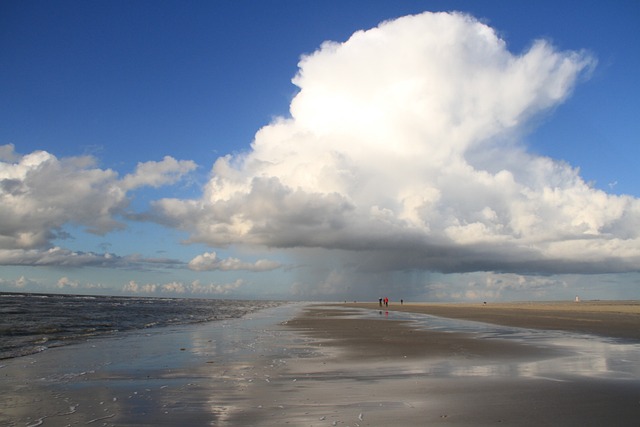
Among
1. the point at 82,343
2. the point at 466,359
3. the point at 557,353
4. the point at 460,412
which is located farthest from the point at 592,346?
the point at 82,343

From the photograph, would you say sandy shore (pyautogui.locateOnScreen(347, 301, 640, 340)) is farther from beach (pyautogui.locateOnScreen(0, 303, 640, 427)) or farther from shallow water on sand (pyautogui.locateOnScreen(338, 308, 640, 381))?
beach (pyautogui.locateOnScreen(0, 303, 640, 427))

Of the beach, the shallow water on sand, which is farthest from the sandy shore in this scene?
the beach

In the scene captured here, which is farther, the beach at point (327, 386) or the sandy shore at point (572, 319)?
the sandy shore at point (572, 319)

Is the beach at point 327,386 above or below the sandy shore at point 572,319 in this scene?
above

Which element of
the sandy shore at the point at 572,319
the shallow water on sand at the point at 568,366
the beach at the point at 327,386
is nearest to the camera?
the beach at the point at 327,386

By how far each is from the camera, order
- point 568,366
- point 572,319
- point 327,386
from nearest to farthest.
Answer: point 327,386, point 568,366, point 572,319

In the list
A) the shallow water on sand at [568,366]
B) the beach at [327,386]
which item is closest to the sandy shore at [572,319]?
the shallow water on sand at [568,366]

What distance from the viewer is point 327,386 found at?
36.7 feet

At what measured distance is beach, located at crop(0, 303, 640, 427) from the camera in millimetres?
8398

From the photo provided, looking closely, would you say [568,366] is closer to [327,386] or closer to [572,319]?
[327,386]

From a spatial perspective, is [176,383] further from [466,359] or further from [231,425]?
[466,359]

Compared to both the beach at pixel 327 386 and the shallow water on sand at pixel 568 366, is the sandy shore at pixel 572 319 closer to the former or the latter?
the shallow water on sand at pixel 568 366

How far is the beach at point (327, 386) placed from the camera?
8398 millimetres

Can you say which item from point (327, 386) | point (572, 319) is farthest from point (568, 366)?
point (572, 319)
